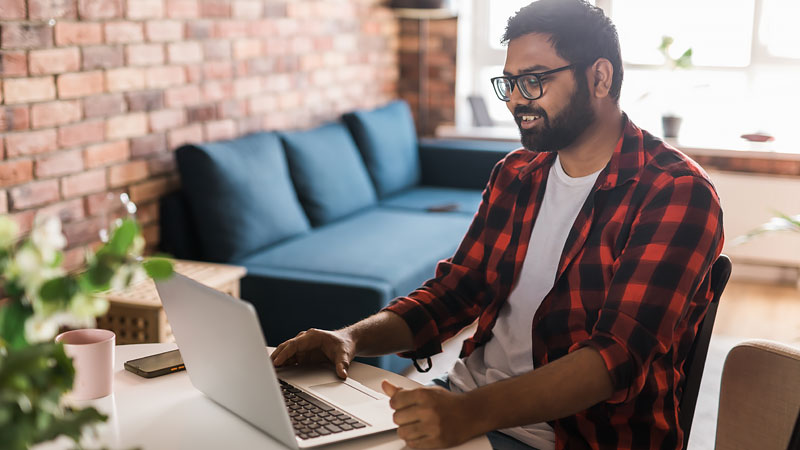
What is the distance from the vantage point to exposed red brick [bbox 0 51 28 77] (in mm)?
2230

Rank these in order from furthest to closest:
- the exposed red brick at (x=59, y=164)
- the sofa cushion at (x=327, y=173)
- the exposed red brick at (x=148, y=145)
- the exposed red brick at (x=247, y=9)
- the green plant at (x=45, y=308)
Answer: the sofa cushion at (x=327, y=173), the exposed red brick at (x=247, y=9), the exposed red brick at (x=148, y=145), the exposed red brick at (x=59, y=164), the green plant at (x=45, y=308)

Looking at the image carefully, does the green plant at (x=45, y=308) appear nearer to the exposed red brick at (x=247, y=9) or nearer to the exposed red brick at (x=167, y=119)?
the exposed red brick at (x=167, y=119)

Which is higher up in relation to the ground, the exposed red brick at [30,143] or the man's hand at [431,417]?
the exposed red brick at [30,143]

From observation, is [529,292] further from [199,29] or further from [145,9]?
[199,29]

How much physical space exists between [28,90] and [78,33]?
264mm

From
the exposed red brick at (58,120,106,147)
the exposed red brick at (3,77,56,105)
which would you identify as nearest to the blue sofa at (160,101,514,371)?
the exposed red brick at (58,120,106,147)

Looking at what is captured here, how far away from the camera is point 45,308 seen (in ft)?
2.30

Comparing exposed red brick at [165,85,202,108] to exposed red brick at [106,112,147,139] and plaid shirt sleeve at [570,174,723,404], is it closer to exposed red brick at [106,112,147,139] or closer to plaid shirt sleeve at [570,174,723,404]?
exposed red brick at [106,112,147,139]

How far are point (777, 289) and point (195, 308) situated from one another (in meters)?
3.82

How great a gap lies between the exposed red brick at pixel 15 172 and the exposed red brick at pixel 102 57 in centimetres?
37

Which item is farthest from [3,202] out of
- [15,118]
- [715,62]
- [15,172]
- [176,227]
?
[715,62]

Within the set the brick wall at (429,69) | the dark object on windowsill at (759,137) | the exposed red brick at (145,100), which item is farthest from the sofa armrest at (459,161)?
the exposed red brick at (145,100)

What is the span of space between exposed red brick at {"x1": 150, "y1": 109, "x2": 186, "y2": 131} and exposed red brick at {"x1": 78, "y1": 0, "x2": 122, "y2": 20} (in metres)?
0.37

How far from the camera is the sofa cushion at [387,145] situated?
13.2 feet
